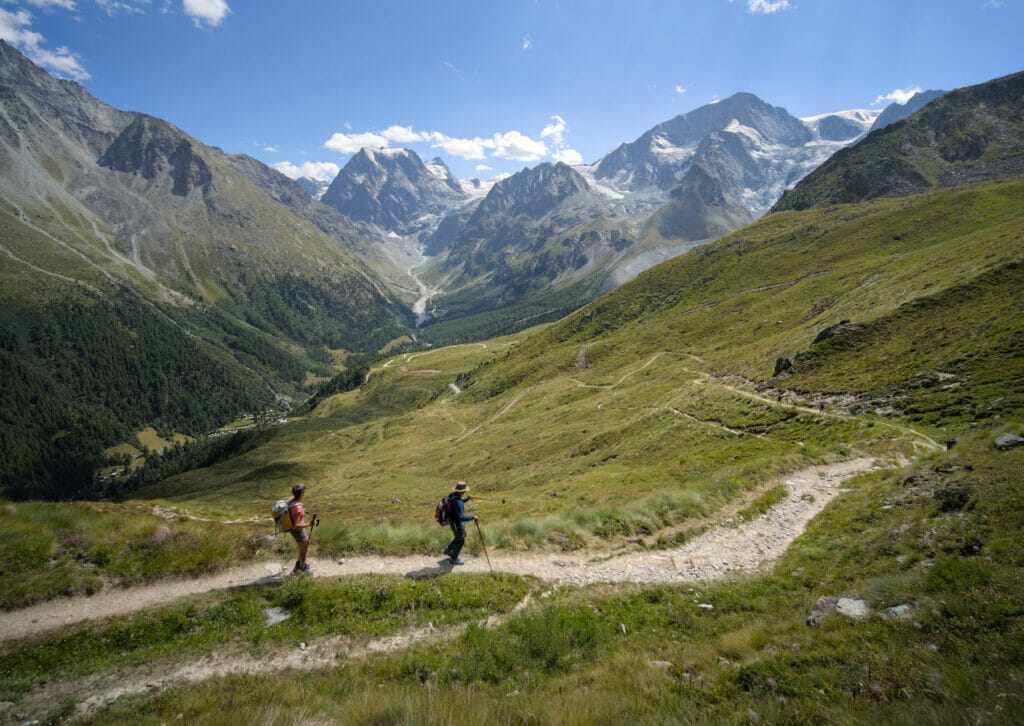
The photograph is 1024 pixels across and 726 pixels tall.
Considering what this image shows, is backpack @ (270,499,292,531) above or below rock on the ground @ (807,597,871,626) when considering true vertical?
above

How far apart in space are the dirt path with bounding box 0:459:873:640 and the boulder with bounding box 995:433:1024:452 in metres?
6.51

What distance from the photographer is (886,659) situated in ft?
23.0

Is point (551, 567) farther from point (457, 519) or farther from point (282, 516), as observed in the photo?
point (282, 516)

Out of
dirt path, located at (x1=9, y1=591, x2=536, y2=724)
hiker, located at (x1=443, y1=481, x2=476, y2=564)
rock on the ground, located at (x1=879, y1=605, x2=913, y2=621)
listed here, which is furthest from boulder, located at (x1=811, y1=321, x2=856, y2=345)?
dirt path, located at (x1=9, y1=591, x2=536, y2=724)

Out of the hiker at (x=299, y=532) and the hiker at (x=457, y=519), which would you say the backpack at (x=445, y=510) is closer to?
the hiker at (x=457, y=519)

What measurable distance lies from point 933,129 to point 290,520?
28421cm

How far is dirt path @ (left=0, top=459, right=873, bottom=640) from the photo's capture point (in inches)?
466

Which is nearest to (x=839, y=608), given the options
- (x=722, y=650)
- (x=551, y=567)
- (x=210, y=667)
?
(x=722, y=650)

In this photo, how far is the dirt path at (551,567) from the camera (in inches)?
A: 466

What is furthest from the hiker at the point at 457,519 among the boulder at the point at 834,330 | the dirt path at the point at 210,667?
the boulder at the point at 834,330

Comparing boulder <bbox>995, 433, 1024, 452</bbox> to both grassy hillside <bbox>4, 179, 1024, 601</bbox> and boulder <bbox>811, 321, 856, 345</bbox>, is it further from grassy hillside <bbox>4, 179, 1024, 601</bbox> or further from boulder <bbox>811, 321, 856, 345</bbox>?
boulder <bbox>811, 321, 856, 345</bbox>

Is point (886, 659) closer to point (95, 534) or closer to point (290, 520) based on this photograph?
point (290, 520)

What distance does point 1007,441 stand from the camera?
53.2 feet

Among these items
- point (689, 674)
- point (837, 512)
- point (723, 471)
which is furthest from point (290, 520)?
point (723, 471)
